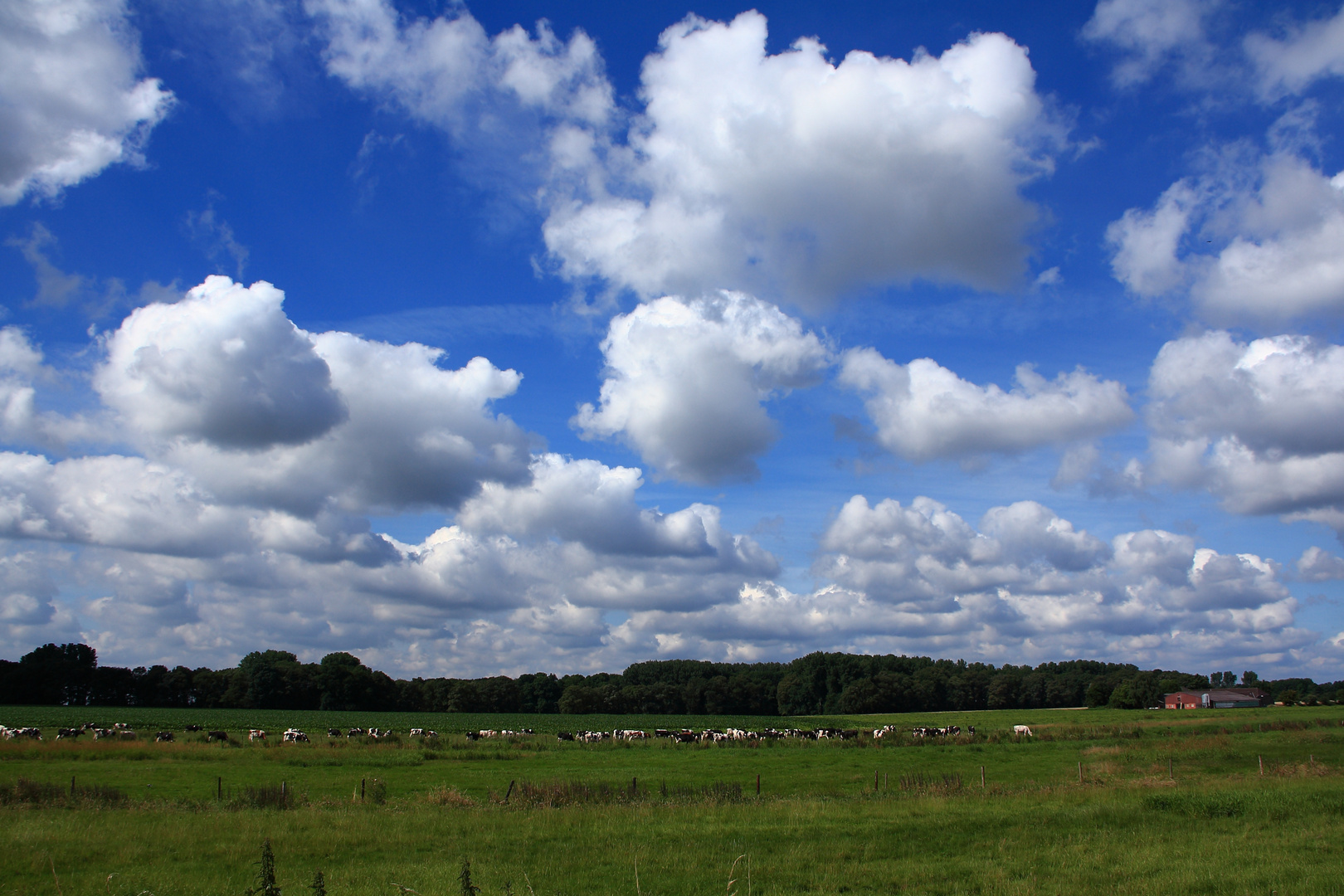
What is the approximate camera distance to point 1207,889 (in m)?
15.3

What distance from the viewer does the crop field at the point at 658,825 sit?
16250 millimetres

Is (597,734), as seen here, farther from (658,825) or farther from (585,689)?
(585,689)

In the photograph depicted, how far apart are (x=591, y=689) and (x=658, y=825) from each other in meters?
140

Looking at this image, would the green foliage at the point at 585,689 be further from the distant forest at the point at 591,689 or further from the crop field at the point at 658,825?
the crop field at the point at 658,825

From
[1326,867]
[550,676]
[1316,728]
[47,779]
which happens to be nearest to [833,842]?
[1326,867]

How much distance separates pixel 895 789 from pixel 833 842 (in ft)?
39.5

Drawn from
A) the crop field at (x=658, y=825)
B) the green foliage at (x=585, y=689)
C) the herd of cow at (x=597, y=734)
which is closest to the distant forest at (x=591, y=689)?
the green foliage at (x=585, y=689)

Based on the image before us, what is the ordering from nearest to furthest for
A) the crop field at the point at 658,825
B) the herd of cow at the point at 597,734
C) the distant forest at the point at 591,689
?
the crop field at the point at 658,825 → the herd of cow at the point at 597,734 → the distant forest at the point at 591,689

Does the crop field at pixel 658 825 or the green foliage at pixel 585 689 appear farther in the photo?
the green foliage at pixel 585 689

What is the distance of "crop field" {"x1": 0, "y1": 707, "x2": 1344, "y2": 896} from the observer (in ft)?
53.3

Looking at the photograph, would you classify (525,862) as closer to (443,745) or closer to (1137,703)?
(443,745)

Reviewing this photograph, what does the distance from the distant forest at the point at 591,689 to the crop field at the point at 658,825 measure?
99475 millimetres

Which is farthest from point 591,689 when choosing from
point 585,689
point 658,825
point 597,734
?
point 658,825

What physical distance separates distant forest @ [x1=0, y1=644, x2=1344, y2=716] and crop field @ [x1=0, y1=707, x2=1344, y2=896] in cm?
9947
